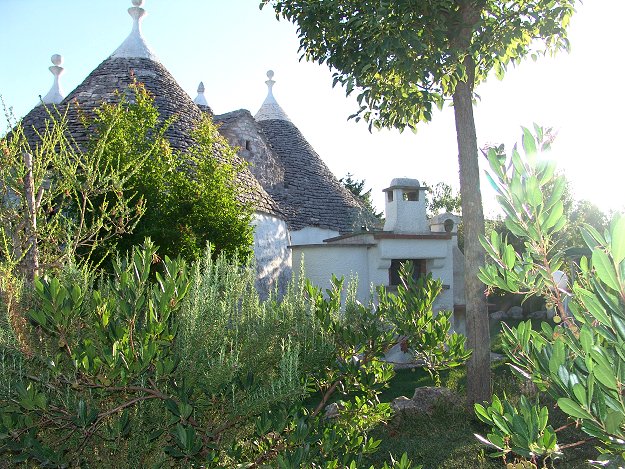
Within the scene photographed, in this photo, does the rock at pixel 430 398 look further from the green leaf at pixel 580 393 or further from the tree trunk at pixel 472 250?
the green leaf at pixel 580 393

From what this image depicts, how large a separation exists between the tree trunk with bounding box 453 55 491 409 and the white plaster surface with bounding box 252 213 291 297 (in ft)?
18.8

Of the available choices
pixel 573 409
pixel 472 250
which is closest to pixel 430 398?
pixel 472 250

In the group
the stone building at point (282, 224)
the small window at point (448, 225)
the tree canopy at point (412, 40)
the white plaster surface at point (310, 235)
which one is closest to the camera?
the tree canopy at point (412, 40)

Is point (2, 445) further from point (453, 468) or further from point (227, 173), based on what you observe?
point (227, 173)

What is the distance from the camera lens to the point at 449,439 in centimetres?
746

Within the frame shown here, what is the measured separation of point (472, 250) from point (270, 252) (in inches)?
260

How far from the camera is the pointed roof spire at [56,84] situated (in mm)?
20484

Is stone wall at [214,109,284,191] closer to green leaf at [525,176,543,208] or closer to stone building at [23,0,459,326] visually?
A: stone building at [23,0,459,326]

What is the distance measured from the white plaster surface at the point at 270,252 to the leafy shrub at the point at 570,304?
455 inches

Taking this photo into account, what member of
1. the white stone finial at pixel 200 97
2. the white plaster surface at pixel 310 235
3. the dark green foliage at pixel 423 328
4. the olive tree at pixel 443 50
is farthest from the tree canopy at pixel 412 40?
the white stone finial at pixel 200 97

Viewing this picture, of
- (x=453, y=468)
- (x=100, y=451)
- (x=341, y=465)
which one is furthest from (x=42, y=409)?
(x=453, y=468)

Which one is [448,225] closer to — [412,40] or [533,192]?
[412,40]

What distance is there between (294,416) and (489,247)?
1506 mm

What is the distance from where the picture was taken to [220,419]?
10.6 feet
